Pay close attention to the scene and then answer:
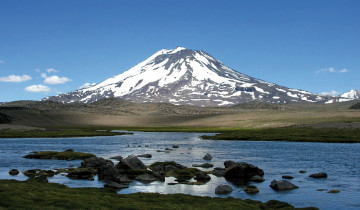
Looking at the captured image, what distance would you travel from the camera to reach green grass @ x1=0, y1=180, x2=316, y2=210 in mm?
27812

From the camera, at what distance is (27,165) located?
5616cm

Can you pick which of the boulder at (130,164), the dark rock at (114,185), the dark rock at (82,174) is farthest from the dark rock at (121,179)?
the boulder at (130,164)

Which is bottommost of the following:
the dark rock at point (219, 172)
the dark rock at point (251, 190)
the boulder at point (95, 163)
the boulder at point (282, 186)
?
the dark rock at point (251, 190)

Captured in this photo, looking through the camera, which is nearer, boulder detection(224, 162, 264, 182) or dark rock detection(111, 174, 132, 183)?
dark rock detection(111, 174, 132, 183)

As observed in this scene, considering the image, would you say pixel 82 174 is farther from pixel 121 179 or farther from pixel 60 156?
pixel 60 156

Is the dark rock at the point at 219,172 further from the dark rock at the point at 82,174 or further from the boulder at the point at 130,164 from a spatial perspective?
the dark rock at the point at 82,174

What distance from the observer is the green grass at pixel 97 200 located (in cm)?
2781

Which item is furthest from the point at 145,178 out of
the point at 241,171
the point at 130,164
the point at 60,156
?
the point at 60,156

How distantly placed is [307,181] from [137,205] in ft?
72.6

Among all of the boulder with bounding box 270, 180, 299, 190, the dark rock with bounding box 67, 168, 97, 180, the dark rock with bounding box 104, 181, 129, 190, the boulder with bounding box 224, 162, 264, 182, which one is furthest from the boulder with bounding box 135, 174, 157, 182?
the boulder with bounding box 270, 180, 299, 190

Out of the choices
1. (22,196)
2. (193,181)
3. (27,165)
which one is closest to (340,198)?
(193,181)

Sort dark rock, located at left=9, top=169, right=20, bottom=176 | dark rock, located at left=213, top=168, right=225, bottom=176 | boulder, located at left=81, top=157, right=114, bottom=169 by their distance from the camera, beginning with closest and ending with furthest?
dark rock, located at left=9, top=169, right=20, bottom=176, dark rock, located at left=213, top=168, right=225, bottom=176, boulder, located at left=81, top=157, right=114, bottom=169

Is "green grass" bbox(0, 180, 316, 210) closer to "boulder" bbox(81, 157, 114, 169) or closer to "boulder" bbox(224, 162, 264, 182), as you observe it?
"boulder" bbox(224, 162, 264, 182)

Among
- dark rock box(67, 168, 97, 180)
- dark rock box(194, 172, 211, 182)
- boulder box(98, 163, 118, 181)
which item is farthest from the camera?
dark rock box(67, 168, 97, 180)
